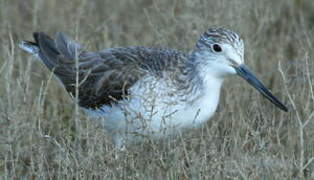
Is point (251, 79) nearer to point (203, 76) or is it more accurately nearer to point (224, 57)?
point (224, 57)

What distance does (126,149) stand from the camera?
5.84 metres

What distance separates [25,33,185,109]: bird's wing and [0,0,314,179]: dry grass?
8.4 inches

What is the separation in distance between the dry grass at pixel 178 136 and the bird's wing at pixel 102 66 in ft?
0.70

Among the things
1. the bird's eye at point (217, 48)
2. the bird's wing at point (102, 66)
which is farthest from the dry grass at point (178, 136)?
the bird's eye at point (217, 48)

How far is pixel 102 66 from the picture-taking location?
22.6 ft

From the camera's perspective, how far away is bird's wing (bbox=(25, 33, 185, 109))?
6.53 meters

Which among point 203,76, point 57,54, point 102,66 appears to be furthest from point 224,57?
point 57,54

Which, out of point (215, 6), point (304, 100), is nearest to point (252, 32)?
point (215, 6)

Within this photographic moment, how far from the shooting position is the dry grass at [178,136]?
5.62 metres

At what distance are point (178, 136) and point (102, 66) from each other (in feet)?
3.80

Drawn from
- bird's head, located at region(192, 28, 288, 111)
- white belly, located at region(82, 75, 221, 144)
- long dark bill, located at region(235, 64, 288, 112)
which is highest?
bird's head, located at region(192, 28, 288, 111)

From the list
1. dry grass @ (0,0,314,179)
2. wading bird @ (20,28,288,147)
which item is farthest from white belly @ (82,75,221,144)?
dry grass @ (0,0,314,179)

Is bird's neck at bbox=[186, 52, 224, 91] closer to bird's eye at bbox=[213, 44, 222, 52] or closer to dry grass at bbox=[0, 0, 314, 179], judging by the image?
bird's eye at bbox=[213, 44, 222, 52]

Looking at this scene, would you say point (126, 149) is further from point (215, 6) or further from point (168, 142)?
point (215, 6)
